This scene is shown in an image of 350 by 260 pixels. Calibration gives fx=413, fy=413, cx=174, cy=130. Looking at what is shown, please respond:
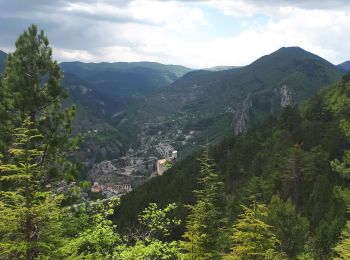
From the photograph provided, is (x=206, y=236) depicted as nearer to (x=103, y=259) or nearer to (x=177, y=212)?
(x=103, y=259)

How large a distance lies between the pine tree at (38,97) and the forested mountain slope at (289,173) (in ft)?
112

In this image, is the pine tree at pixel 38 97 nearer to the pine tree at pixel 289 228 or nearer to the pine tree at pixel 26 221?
the pine tree at pixel 26 221

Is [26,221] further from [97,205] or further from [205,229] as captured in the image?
[205,229]

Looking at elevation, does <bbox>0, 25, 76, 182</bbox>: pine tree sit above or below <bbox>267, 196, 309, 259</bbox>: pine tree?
above

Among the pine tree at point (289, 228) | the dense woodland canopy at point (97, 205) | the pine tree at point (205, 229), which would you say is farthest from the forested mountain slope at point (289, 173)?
the pine tree at point (205, 229)

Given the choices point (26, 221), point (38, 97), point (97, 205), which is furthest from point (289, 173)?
point (26, 221)

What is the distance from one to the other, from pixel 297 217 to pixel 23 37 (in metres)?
44.0

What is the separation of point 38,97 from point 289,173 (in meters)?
62.7

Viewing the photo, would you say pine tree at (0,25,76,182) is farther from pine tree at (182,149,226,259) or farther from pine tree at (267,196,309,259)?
Result: pine tree at (267,196,309,259)

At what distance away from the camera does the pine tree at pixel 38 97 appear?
31.3 m

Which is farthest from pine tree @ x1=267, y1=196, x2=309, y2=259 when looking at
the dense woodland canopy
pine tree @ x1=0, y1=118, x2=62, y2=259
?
pine tree @ x1=0, y1=118, x2=62, y2=259

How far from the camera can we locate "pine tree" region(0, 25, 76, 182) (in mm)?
31328

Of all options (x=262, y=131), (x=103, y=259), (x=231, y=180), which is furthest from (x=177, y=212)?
(x=103, y=259)

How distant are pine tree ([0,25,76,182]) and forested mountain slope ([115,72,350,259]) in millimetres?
34047
